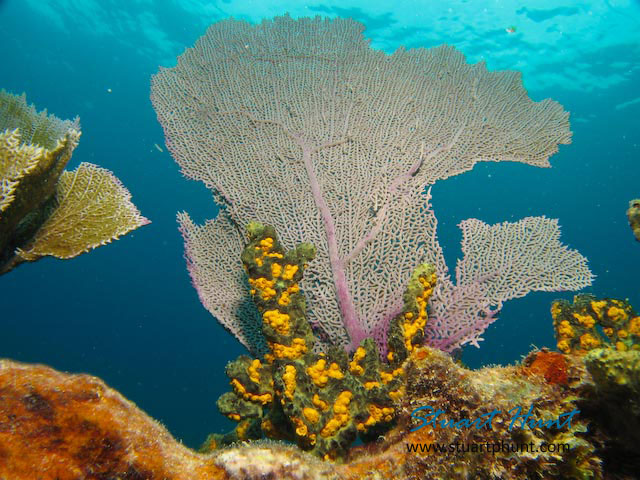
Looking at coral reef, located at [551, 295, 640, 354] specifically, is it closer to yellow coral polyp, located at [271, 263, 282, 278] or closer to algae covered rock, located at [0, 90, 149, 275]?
yellow coral polyp, located at [271, 263, 282, 278]

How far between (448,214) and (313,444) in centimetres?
5857

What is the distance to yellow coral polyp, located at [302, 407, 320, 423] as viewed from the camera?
104 inches

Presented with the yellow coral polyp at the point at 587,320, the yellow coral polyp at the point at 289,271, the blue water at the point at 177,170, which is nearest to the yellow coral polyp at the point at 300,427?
the yellow coral polyp at the point at 289,271

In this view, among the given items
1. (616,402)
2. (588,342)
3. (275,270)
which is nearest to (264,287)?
(275,270)

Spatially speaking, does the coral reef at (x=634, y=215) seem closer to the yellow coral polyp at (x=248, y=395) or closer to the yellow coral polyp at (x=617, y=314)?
the yellow coral polyp at (x=617, y=314)

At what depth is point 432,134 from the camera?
4930 millimetres

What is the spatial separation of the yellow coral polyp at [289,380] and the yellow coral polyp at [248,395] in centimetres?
52

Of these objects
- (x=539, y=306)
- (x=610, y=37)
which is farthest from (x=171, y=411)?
(x=539, y=306)

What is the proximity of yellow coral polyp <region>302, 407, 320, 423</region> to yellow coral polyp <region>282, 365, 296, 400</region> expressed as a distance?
0.50 ft

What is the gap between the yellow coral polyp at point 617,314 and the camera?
2994 millimetres

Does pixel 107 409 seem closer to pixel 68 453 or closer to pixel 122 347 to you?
pixel 68 453

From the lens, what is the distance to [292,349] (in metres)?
2.96

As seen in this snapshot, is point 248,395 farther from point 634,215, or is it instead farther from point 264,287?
point 634,215

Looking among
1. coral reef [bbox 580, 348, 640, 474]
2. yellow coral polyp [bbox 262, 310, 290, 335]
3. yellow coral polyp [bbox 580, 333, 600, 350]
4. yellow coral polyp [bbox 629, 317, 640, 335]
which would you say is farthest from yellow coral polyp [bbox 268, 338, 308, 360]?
yellow coral polyp [bbox 629, 317, 640, 335]
